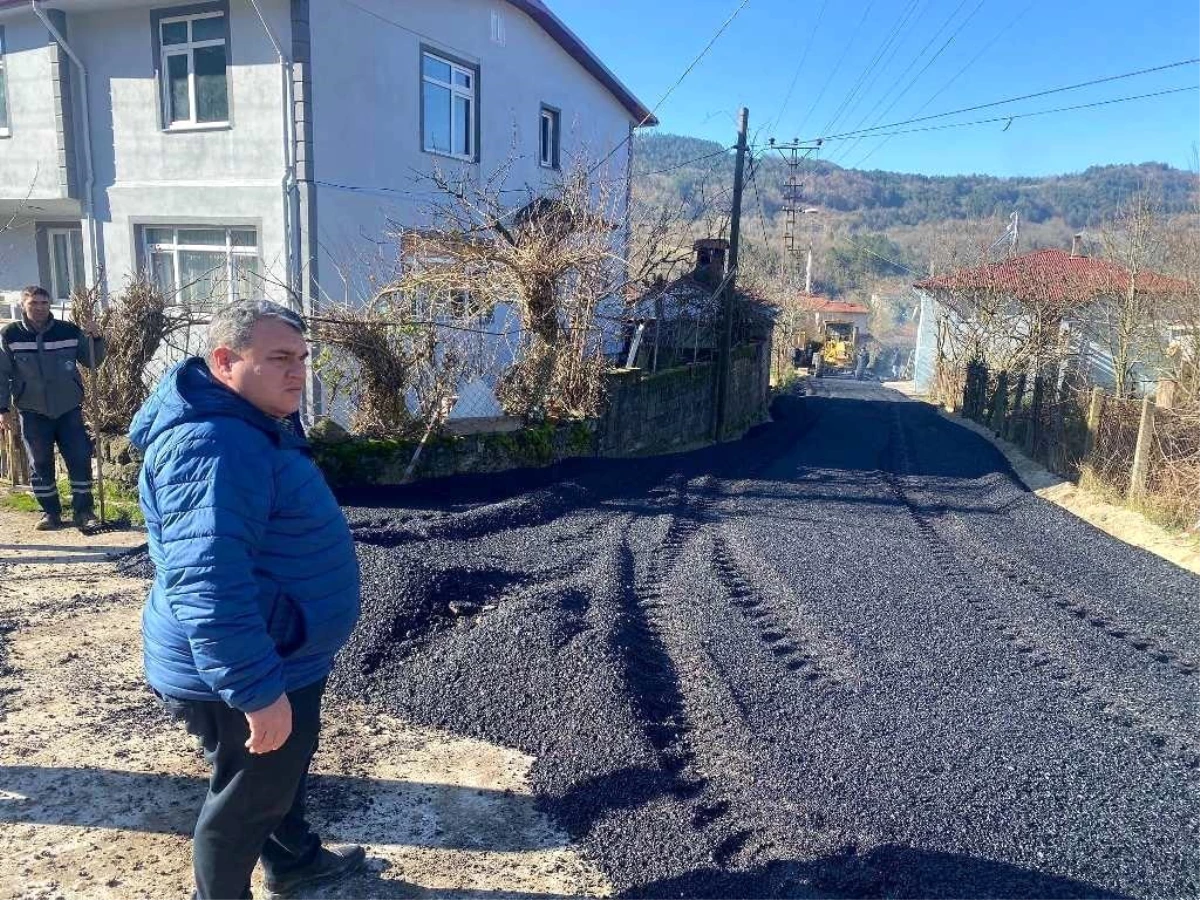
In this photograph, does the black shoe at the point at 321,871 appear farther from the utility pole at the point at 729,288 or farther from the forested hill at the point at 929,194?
the forested hill at the point at 929,194

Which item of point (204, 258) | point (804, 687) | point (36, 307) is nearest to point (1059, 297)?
point (204, 258)

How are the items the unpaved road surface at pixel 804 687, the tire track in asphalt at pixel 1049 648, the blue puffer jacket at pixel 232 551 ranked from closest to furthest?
the blue puffer jacket at pixel 232 551 → the unpaved road surface at pixel 804 687 → the tire track in asphalt at pixel 1049 648

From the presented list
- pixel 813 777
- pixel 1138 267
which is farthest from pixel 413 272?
pixel 1138 267

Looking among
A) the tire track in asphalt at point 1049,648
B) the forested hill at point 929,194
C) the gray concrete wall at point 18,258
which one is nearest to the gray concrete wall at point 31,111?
the gray concrete wall at point 18,258

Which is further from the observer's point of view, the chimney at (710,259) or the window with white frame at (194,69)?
the chimney at (710,259)

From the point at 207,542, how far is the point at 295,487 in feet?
0.91

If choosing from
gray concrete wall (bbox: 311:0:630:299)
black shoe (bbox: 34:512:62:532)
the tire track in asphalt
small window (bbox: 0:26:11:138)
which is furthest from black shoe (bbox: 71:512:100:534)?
small window (bbox: 0:26:11:138)

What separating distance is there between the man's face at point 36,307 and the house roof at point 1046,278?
21680 mm

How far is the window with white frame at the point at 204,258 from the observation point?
12211mm

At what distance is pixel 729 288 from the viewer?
1638cm

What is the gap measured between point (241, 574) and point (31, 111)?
14995 mm

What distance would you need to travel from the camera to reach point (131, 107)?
12477mm

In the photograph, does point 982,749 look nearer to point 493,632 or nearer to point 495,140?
point 493,632

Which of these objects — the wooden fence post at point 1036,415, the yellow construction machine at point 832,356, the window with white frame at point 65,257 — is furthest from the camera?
the yellow construction machine at point 832,356
